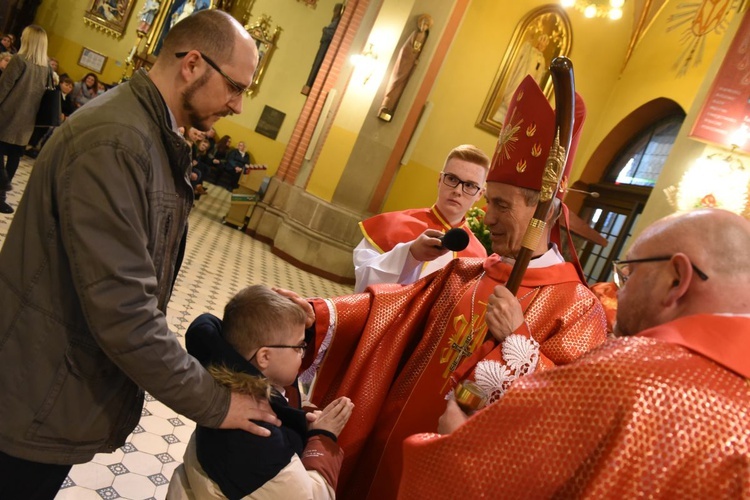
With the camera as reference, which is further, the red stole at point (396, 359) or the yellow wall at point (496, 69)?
the yellow wall at point (496, 69)

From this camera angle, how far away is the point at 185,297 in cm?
561

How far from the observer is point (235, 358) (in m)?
1.57

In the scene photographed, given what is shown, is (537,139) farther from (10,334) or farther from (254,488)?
(10,334)

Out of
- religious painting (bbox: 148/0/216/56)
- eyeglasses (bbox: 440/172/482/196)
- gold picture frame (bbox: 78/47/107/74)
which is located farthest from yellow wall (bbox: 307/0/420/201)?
gold picture frame (bbox: 78/47/107/74)

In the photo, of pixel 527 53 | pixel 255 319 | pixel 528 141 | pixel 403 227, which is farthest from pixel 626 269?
pixel 527 53

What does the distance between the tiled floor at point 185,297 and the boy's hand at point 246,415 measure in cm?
151

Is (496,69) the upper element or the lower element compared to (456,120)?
upper

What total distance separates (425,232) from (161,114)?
136 centimetres

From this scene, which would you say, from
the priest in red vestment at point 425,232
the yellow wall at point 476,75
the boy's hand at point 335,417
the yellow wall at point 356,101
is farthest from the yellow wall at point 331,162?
the boy's hand at point 335,417

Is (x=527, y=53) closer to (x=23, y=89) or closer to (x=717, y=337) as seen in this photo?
(x=23, y=89)

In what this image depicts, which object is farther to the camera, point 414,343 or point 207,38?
point 414,343

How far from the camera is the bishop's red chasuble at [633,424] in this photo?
85cm

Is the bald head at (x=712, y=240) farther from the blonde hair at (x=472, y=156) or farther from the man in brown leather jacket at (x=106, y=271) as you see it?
the blonde hair at (x=472, y=156)

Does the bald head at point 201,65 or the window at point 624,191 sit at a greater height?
the window at point 624,191
